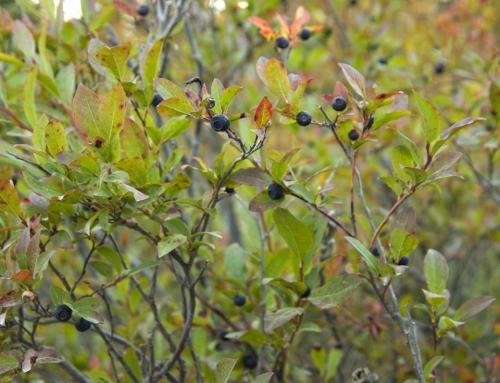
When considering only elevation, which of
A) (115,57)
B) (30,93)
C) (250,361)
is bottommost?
(250,361)

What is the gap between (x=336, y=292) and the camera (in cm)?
108

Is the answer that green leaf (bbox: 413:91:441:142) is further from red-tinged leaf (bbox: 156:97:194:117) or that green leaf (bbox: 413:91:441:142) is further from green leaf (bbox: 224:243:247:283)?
green leaf (bbox: 224:243:247:283)

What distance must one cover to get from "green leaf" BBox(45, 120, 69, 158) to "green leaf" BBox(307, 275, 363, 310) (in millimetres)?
574

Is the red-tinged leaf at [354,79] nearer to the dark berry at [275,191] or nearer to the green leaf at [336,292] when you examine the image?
the dark berry at [275,191]

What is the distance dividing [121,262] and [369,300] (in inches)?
47.8

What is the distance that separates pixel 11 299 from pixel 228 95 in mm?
511

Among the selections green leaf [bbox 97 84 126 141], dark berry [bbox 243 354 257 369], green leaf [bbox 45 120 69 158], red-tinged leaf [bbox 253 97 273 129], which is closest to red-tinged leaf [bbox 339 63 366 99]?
red-tinged leaf [bbox 253 97 273 129]

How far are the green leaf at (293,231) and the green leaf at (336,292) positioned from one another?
0.29 feet

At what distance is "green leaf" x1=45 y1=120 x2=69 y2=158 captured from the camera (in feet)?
3.12

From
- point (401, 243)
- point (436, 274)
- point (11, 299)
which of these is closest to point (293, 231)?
point (401, 243)

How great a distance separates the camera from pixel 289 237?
1.12 m

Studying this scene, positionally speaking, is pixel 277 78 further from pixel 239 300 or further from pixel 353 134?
pixel 239 300

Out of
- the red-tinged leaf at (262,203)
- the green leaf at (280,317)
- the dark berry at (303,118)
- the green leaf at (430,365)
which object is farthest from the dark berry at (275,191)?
the green leaf at (430,365)

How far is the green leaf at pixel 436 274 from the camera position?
1.14 meters
